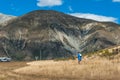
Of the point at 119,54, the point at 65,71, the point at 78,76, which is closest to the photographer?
the point at 78,76

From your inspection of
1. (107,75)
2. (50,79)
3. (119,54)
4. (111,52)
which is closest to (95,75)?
(107,75)

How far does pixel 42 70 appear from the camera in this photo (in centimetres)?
5419

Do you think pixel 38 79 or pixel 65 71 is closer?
pixel 38 79

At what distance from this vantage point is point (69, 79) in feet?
138

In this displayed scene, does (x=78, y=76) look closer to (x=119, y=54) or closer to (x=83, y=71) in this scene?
(x=83, y=71)

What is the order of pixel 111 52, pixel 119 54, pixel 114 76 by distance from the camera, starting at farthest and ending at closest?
pixel 111 52
pixel 119 54
pixel 114 76

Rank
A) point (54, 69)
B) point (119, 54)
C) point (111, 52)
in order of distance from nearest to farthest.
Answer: point (54, 69)
point (119, 54)
point (111, 52)

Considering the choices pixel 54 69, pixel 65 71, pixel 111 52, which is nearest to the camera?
pixel 65 71

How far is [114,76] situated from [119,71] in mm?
1737

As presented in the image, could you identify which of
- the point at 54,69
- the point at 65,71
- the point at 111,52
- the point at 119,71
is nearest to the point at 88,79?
the point at 119,71

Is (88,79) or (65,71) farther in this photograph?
(65,71)

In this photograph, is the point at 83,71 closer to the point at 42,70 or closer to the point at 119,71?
the point at 119,71

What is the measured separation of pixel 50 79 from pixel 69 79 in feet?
8.20

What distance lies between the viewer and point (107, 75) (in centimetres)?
4206
